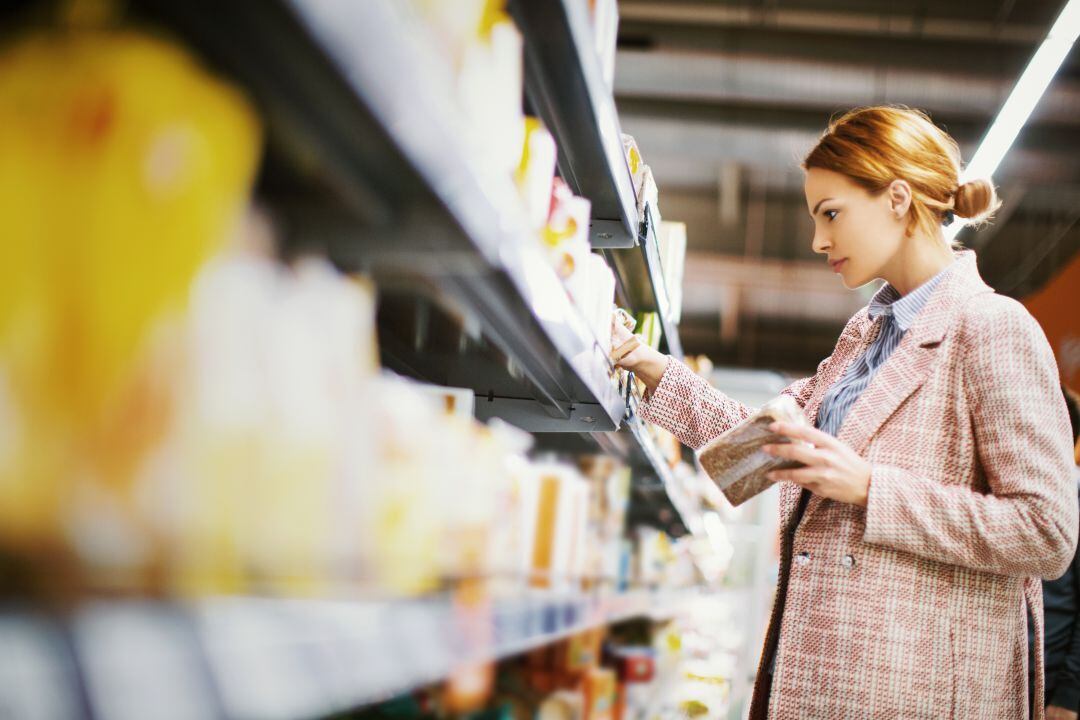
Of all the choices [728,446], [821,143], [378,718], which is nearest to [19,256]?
[378,718]

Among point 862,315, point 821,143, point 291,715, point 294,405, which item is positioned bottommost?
point 291,715

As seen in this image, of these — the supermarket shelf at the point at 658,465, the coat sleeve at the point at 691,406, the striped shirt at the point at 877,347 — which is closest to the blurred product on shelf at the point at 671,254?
the supermarket shelf at the point at 658,465

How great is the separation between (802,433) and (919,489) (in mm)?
199

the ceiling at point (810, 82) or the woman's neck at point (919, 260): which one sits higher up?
the ceiling at point (810, 82)

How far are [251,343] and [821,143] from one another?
1394 mm

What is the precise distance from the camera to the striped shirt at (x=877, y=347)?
1679mm

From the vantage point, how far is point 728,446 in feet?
5.11

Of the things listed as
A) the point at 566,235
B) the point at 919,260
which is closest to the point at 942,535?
the point at 919,260

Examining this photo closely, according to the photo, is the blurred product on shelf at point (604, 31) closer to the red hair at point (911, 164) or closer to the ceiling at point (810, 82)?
the red hair at point (911, 164)

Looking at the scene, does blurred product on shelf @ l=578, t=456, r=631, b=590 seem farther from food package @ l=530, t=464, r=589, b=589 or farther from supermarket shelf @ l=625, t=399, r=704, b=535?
food package @ l=530, t=464, r=589, b=589

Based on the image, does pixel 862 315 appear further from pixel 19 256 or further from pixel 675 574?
pixel 675 574

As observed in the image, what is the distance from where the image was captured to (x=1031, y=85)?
158 inches

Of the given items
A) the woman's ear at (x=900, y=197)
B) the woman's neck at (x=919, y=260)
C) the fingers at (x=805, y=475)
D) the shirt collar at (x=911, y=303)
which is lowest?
the fingers at (x=805, y=475)

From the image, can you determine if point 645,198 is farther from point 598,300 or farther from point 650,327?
point 650,327
